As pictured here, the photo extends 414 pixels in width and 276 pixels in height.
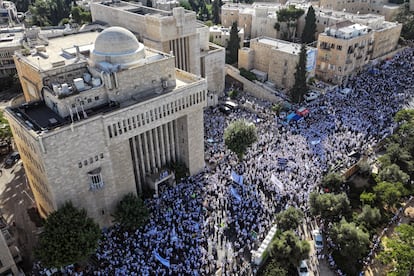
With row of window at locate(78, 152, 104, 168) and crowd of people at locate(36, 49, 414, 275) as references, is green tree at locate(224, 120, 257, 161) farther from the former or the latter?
row of window at locate(78, 152, 104, 168)

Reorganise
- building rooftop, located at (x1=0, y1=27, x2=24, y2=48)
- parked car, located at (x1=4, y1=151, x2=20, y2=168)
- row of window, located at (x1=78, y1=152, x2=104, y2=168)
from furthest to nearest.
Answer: building rooftop, located at (x1=0, y1=27, x2=24, y2=48)
parked car, located at (x1=4, y1=151, x2=20, y2=168)
row of window, located at (x1=78, y1=152, x2=104, y2=168)

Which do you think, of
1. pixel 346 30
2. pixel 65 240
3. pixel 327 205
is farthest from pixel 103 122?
pixel 346 30

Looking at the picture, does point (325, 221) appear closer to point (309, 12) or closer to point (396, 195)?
point (396, 195)

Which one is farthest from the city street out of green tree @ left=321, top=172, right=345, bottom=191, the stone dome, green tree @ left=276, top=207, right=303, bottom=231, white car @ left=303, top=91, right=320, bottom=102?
white car @ left=303, top=91, right=320, bottom=102

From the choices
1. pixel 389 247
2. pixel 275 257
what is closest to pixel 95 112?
pixel 275 257

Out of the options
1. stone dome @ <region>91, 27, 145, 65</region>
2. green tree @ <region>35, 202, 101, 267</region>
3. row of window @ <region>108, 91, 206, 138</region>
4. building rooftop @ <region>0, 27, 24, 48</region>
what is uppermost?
stone dome @ <region>91, 27, 145, 65</region>

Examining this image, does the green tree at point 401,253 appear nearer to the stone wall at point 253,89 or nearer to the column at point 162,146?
the column at point 162,146

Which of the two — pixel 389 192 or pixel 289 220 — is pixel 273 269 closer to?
pixel 289 220
